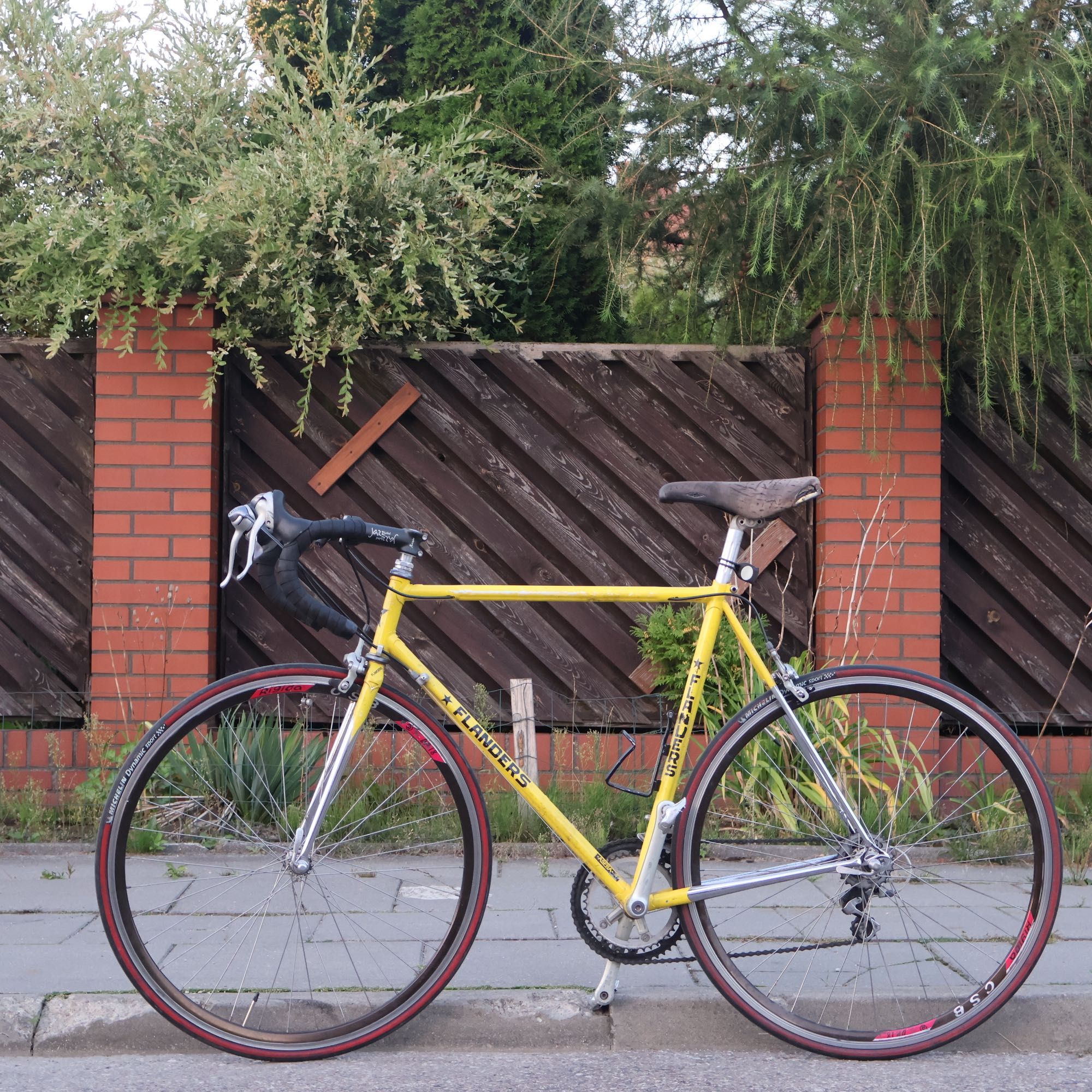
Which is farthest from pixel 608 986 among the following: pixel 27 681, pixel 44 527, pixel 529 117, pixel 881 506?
pixel 529 117

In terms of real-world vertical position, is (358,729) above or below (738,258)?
below

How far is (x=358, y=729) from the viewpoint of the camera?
8.60 feet

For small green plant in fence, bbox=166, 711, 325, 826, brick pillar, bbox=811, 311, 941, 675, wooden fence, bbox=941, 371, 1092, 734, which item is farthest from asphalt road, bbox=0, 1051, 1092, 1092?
wooden fence, bbox=941, 371, 1092, 734

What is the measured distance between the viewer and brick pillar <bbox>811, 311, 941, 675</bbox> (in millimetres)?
4664

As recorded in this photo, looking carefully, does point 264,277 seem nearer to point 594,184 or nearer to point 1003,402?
point 594,184

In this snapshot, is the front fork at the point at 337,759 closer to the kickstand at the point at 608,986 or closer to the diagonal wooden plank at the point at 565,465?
the kickstand at the point at 608,986

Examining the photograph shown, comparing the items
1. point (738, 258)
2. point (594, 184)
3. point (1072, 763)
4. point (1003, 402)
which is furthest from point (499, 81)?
point (1072, 763)

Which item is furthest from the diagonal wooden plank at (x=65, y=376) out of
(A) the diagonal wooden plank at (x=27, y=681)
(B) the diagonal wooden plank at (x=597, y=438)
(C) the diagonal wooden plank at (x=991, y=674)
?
(C) the diagonal wooden plank at (x=991, y=674)

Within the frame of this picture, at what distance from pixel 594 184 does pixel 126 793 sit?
10.8 ft

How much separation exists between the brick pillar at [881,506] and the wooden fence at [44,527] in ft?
10.4

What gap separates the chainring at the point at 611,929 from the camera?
2.60m

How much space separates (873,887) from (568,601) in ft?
3.22

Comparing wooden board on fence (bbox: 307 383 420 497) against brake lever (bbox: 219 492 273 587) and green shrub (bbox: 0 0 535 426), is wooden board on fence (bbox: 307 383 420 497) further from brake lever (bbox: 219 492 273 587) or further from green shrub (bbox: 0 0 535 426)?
brake lever (bbox: 219 492 273 587)

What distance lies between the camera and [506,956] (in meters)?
3.14
